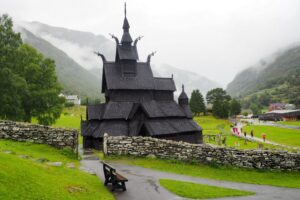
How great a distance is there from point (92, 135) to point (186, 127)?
13.5 metres

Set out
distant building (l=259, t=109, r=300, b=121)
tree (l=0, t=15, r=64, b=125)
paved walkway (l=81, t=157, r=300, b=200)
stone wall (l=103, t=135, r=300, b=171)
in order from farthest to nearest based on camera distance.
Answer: distant building (l=259, t=109, r=300, b=121)
tree (l=0, t=15, r=64, b=125)
stone wall (l=103, t=135, r=300, b=171)
paved walkway (l=81, t=157, r=300, b=200)

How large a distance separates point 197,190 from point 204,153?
766cm

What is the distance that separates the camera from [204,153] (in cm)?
2247

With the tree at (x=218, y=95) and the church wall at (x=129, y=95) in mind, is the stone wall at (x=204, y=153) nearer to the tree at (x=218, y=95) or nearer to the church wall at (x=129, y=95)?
the church wall at (x=129, y=95)

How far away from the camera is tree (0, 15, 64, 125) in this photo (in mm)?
36969

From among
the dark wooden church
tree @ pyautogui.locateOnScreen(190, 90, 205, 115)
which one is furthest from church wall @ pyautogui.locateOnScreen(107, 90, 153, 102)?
tree @ pyautogui.locateOnScreen(190, 90, 205, 115)

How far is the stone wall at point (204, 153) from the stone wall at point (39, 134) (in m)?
3.21

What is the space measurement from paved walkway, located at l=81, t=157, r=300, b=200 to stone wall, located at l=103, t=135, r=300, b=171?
10.1 feet

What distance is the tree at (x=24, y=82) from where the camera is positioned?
37.0m

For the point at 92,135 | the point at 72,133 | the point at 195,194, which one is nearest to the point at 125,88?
the point at 92,135

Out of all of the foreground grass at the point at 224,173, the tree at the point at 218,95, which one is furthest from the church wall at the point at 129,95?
the tree at the point at 218,95

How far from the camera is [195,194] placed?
14.4 metres

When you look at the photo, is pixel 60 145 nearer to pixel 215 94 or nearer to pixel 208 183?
pixel 208 183

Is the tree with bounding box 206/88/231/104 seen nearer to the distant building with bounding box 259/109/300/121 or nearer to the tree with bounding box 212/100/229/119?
the tree with bounding box 212/100/229/119
